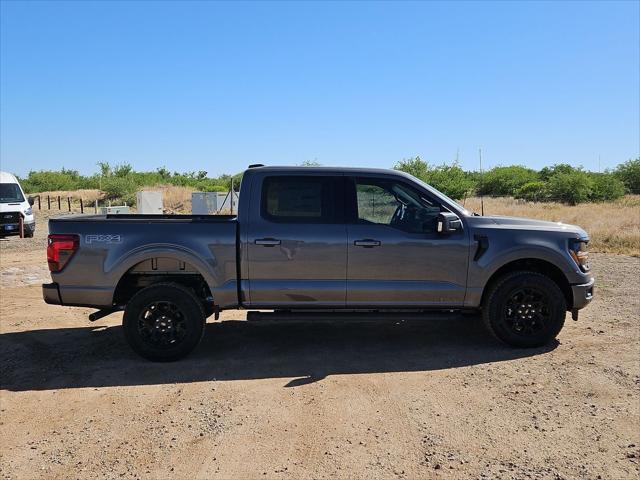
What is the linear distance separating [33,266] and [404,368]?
9.53 meters

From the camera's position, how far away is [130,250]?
530 cm

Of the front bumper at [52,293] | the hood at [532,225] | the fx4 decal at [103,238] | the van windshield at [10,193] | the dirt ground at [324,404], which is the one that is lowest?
the dirt ground at [324,404]

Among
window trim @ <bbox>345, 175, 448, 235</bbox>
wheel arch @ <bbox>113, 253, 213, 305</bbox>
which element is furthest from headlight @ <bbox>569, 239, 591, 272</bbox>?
wheel arch @ <bbox>113, 253, 213, 305</bbox>

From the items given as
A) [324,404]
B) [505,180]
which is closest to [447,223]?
[324,404]

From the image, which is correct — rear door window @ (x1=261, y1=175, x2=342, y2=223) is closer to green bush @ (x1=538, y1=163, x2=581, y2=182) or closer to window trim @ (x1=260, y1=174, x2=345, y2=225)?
window trim @ (x1=260, y1=174, x2=345, y2=225)

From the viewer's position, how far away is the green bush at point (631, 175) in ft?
158

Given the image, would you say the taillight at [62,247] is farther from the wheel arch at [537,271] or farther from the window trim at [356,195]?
the wheel arch at [537,271]

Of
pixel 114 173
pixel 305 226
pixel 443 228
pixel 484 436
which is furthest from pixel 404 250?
pixel 114 173

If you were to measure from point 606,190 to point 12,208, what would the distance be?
1710 inches

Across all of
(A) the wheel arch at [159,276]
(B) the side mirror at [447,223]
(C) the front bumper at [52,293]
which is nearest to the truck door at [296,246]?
(A) the wheel arch at [159,276]

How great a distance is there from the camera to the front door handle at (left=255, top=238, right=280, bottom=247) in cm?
534

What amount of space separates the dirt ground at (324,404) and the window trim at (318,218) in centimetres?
146

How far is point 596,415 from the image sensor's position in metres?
4.08

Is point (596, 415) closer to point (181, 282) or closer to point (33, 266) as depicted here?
point (181, 282)
